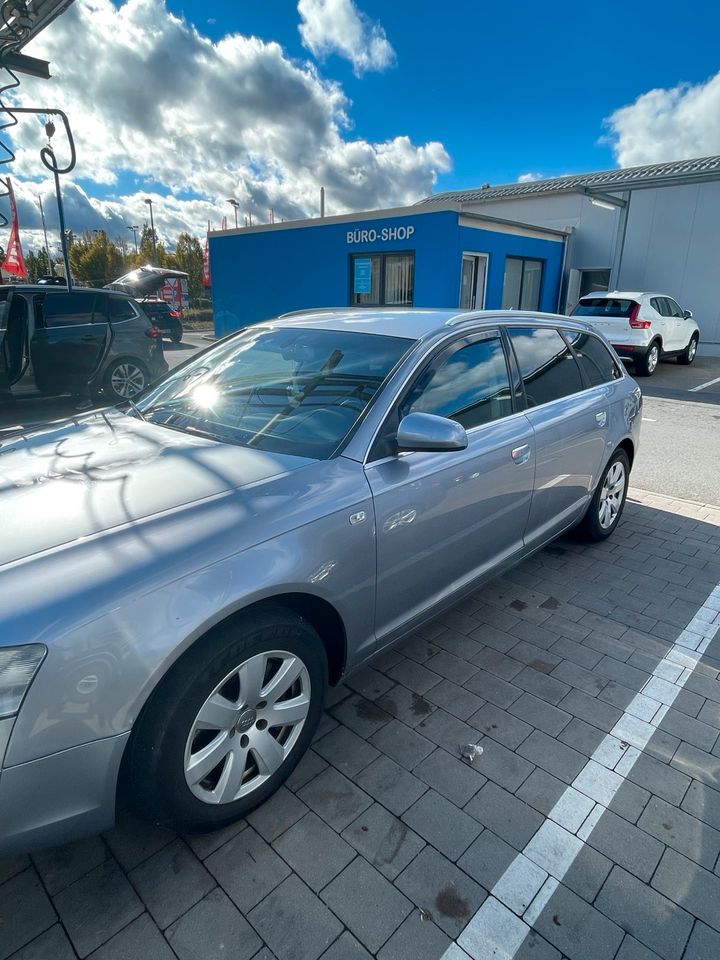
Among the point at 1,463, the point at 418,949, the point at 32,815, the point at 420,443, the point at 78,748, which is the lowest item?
the point at 418,949

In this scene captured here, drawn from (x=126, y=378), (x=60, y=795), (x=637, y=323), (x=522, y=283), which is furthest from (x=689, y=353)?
(x=60, y=795)

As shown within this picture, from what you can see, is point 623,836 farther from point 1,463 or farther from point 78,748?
point 1,463

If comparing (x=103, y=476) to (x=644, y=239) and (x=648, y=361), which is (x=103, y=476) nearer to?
(x=648, y=361)

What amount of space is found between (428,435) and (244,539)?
32.5 inches

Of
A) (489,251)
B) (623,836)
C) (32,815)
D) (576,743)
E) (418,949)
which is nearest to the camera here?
(32,815)

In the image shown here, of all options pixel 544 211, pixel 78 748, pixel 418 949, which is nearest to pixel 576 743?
pixel 418 949

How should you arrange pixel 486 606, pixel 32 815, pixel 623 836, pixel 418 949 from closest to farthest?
pixel 32 815
pixel 418 949
pixel 623 836
pixel 486 606

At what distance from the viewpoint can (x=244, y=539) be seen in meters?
1.80

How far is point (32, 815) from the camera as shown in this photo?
147 cm

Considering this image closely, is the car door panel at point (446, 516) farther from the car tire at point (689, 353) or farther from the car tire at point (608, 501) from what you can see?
the car tire at point (689, 353)

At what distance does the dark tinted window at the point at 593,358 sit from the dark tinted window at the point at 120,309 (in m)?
6.52

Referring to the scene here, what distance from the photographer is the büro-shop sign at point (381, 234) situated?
13594 millimetres

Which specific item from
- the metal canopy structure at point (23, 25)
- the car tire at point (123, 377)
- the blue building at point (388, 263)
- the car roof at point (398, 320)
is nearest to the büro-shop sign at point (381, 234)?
the blue building at point (388, 263)

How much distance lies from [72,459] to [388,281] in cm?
1359
